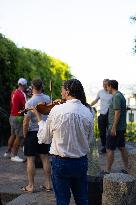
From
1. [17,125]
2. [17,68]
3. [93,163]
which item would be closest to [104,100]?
[17,125]

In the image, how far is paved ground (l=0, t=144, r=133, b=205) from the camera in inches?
281

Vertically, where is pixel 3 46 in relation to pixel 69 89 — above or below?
above

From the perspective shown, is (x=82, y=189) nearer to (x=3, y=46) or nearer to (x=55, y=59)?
(x=3, y=46)

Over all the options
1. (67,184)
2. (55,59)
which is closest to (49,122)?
(67,184)

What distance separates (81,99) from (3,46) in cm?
850

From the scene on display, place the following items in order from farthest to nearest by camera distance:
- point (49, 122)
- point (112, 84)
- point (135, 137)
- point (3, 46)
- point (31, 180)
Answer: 1. point (135, 137)
2. point (3, 46)
3. point (112, 84)
4. point (31, 180)
5. point (49, 122)

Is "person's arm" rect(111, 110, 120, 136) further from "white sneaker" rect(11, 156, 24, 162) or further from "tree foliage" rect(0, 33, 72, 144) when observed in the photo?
"tree foliage" rect(0, 33, 72, 144)

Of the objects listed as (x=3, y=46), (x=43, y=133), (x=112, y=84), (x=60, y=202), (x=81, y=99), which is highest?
(x=3, y=46)

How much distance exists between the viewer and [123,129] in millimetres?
9156

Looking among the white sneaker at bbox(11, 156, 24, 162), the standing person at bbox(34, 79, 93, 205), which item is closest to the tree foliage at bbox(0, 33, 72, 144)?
the white sneaker at bbox(11, 156, 24, 162)

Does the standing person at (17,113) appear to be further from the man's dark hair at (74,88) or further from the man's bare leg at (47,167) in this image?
the man's dark hair at (74,88)

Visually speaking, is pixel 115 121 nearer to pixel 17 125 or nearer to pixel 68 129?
pixel 17 125

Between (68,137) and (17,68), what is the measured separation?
947cm

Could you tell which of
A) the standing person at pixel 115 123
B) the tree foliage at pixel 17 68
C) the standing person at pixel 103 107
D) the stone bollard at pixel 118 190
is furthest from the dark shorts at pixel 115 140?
the tree foliage at pixel 17 68
